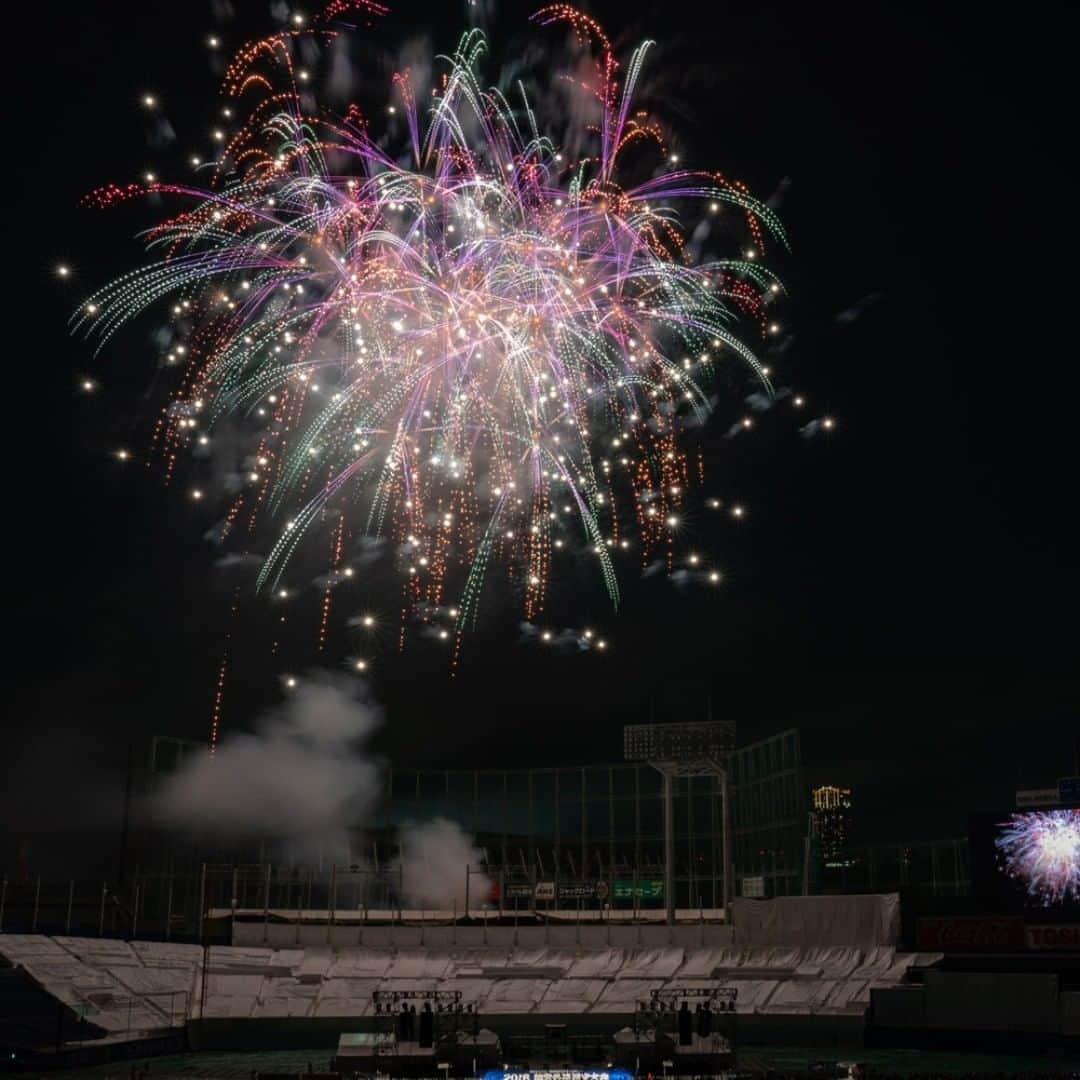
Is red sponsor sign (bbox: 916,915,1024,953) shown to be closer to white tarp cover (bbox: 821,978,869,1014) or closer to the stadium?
the stadium

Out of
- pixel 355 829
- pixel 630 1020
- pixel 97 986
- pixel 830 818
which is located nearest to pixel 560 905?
pixel 355 829

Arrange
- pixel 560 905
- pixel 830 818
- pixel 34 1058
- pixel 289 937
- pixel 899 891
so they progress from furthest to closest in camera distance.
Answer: pixel 830 818
pixel 560 905
pixel 289 937
pixel 899 891
pixel 34 1058

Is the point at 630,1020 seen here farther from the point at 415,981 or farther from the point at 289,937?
the point at 289,937

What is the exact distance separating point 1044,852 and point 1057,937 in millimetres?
2606

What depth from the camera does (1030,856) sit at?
4231 cm

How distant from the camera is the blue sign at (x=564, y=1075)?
30.2 m

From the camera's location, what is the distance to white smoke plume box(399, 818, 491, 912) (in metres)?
59.7

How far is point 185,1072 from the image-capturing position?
115 ft

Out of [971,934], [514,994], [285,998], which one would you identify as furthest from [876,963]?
[285,998]

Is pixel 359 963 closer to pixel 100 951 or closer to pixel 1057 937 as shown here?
pixel 100 951

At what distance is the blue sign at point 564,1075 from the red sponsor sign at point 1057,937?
17.5m

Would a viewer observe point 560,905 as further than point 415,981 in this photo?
Yes

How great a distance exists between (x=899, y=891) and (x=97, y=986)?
2680 cm

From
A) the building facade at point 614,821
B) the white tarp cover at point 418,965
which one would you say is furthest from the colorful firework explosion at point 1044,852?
the white tarp cover at point 418,965
